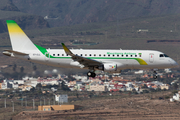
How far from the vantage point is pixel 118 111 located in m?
134

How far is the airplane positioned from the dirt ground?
2396 inches

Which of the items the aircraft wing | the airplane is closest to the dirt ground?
the airplane

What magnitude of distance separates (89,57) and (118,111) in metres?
76.0

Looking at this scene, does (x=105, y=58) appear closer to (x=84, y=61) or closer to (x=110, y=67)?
(x=110, y=67)

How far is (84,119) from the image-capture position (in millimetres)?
125250

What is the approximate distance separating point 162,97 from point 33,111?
198ft

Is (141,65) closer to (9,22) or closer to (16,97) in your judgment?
(9,22)

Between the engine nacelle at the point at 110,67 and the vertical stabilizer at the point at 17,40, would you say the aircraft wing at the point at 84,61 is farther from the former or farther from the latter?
the vertical stabilizer at the point at 17,40

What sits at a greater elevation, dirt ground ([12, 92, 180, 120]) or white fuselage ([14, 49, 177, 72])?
white fuselage ([14, 49, 177, 72])

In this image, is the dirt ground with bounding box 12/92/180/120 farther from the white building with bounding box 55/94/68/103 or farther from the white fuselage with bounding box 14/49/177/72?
the white fuselage with bounding box 14/49/177/72

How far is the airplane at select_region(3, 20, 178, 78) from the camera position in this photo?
202 feet

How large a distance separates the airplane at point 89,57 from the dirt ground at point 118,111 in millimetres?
60854

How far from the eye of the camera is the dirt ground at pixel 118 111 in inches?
4899

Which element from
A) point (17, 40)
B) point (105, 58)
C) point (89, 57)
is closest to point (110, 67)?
point (105, 58)
